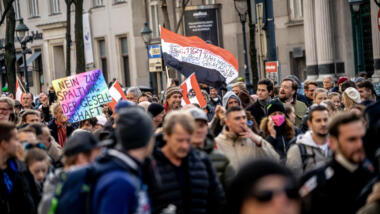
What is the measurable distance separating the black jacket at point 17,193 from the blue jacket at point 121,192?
2.53m

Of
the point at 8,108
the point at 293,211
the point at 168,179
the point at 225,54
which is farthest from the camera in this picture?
the point at 225,54

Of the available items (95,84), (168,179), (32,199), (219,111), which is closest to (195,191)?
(168,179)

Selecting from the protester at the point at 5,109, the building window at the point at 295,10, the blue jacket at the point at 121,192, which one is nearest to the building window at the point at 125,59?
the building window at the point at 295,10

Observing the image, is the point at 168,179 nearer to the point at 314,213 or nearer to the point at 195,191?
the point at 195,191

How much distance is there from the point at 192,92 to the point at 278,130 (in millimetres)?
4737

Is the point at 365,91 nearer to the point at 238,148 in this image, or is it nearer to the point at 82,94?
the point at 238,148

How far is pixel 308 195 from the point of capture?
5051mm

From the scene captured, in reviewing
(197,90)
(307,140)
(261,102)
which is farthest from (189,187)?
(197,90)

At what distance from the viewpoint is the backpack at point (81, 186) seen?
4547 millimetres

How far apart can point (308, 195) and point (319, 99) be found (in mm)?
7314

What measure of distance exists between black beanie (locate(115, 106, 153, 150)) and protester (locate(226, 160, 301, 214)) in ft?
4.11

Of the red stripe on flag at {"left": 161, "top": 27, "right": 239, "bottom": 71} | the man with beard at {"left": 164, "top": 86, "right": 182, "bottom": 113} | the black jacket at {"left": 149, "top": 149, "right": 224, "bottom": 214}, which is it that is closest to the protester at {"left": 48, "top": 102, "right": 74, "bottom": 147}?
the man with beard at {"left": 164, "top": 86, "right": 182, "bottom": 113}

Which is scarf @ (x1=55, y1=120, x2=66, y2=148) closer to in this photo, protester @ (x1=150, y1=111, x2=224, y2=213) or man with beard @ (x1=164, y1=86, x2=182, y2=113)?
man with beard @ (x1=164, y1=86, x2=182, y2=113)

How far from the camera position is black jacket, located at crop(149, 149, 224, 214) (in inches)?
223
